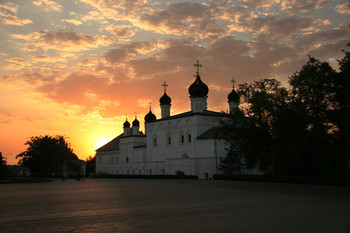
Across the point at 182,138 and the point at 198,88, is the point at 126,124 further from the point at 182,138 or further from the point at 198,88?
the point at 198,88

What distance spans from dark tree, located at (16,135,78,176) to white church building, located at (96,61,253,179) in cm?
1214

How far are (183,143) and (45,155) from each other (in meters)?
29.4

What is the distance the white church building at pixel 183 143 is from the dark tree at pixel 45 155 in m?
12.1

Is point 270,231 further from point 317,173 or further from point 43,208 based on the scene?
point 317,173

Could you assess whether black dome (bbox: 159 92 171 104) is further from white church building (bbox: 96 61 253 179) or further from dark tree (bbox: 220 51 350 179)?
dark tree (bbox: 220 51 350 179)

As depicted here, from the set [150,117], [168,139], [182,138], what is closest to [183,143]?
[182,138]

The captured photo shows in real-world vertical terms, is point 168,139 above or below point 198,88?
below

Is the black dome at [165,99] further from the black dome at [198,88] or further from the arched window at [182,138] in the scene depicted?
the arched window at [182,138]

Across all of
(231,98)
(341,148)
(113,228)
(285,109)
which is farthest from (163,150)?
(113,228)

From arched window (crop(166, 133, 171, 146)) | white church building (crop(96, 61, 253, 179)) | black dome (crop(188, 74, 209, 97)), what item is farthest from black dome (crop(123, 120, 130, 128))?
black dome (crop(188, 74, 209, 97))

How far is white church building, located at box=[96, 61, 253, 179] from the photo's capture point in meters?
50.4

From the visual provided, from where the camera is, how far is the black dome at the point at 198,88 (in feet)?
187

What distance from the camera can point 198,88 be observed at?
5706cm

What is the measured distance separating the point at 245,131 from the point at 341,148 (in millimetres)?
9444
